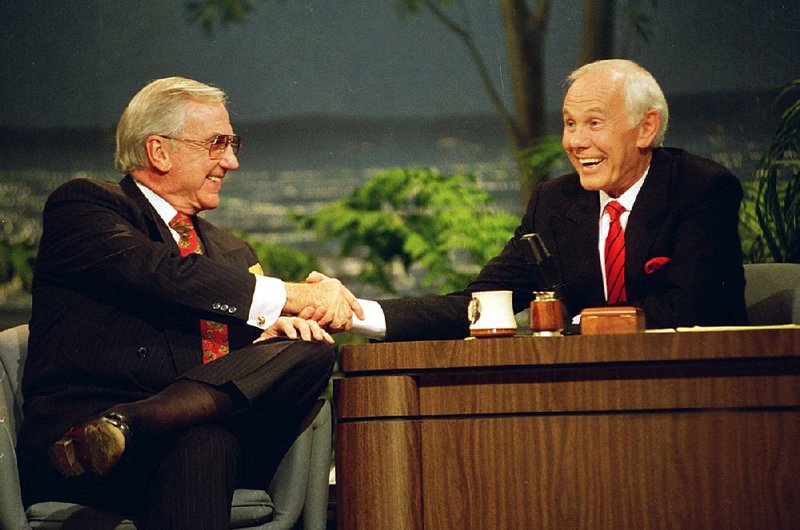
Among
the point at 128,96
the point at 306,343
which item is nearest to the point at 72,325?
the point at 306,343

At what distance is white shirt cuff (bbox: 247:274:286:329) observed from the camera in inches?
97.4

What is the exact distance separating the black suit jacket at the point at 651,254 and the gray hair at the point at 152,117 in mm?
764

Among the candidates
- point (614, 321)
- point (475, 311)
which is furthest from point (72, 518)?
point (614, 321)

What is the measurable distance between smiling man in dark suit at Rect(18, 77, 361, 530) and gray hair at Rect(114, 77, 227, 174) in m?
0.10

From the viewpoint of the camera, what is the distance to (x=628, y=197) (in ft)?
9.87

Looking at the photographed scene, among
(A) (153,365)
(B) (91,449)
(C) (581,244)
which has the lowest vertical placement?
(B) (91,449)

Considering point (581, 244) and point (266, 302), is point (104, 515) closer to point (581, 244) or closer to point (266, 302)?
point (266, 302)

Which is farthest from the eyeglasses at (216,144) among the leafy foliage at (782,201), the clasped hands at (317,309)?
the leafy foliage at (782,201)

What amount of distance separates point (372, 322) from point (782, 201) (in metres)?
2.12

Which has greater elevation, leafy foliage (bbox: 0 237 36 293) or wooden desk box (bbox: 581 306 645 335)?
leafy foliage (bbox: 0 237 36 293)

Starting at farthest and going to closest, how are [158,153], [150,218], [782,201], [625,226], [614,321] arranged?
[782,201]
[625,226]
[158,153]
[150,218]
[614,321]

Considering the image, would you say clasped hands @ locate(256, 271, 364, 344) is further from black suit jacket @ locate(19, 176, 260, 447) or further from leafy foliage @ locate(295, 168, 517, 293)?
leafy foliage @ locate(295, 168, 517, 293)

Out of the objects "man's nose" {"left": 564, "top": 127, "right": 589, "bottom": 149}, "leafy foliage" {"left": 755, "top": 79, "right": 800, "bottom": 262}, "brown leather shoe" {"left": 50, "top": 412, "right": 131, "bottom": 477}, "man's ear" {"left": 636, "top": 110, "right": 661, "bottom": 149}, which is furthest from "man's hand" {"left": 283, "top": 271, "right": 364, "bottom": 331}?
"leafy foliage" {"left": 755, "top": 79, "right": 800, "bottom": 262}

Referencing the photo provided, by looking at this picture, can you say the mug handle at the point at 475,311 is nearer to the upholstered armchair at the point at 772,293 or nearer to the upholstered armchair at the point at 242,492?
the upholstered armchair at the point at 242,492
